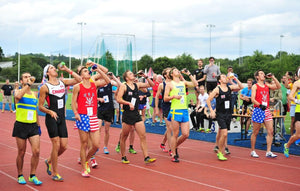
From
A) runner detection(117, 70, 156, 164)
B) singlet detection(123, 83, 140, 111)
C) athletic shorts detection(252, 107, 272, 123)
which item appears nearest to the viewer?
runner detection(117, 70, 156, 164)

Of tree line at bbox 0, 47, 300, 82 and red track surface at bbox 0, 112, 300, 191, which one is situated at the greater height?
tree line at bbox 0, 47, 300, 82

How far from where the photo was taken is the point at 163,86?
967 centimetres

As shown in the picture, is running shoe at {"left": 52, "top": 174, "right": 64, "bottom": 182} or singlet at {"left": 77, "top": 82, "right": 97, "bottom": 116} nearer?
running shoe at {"left": 52, "top": 174, "right": 64, "bottom": 182}

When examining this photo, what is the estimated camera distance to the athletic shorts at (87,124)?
715cm

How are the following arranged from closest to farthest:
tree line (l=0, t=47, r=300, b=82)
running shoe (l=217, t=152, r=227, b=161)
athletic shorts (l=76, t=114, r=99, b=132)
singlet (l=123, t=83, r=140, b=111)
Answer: athletic shorts (l=76, t=114, r=99, b=132), singlet (l=123, t=83, r=140, b=111), running shoe (l=217, t=152, r=227, b=161), tree line (l=0, t=47, r=300, b=82)

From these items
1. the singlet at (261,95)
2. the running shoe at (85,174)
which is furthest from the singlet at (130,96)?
the singlet at (261,95)

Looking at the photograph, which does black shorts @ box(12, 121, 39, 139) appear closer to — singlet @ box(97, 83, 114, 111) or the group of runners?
the group of runners

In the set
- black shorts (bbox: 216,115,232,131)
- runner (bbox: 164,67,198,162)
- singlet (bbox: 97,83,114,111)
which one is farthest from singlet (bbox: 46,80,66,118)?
black shorts (bbox: 216,115,232,131)

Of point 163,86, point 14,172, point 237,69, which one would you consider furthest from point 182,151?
point 237,69

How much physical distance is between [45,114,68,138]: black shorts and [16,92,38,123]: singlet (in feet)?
0.82

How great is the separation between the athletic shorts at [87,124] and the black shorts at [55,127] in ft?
1.39

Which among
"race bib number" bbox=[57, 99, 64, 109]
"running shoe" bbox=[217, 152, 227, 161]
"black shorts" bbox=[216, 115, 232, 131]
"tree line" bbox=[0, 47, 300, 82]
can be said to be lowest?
"running shoe" bbox=[217, 152, 227, 161]

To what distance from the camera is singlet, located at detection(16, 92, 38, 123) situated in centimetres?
651

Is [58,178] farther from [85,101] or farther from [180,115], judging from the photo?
[180,115]
